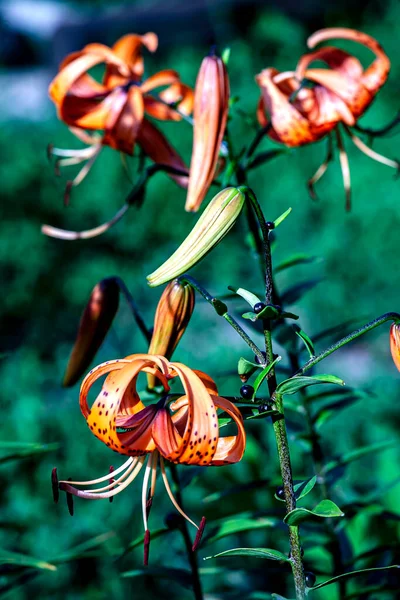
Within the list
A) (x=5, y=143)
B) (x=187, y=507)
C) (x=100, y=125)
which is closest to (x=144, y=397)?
(x=100, y=125)

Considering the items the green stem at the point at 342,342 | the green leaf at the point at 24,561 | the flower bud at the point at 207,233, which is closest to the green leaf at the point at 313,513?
the green stem at the point at 342,342

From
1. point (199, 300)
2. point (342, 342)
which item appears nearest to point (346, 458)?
point (199, 300)

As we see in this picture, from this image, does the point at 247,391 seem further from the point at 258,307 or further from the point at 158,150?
the point at 158,150

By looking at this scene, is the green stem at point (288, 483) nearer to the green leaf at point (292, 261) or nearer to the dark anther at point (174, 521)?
the dark anther at point (174, 521)

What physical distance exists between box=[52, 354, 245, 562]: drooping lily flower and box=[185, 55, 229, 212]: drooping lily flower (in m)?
0.30

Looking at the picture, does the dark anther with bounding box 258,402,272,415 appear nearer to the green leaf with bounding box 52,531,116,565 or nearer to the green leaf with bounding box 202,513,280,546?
the green leaf with bounding box 202,513,280,546

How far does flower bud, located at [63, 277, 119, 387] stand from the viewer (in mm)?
935

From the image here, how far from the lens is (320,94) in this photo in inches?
40.8

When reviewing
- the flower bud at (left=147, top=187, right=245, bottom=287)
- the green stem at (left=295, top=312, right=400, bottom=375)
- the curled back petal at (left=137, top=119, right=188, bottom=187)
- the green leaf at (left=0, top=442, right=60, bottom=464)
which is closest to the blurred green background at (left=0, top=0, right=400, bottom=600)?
the green leaf at (left=0, top=442, right=60, bottom=464)

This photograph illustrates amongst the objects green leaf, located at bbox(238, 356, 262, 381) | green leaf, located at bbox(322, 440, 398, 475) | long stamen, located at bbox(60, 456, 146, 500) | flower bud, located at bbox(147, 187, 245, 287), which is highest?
flower bud, located at bbox(147, 187, 245, 287)

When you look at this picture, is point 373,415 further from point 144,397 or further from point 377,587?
point 144,397

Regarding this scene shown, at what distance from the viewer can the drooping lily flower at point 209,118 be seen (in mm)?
904

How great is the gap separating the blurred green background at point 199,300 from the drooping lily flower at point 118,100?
13 cm

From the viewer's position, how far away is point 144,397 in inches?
34.6
